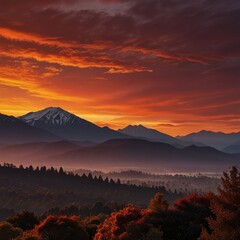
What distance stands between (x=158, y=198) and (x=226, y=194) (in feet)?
120

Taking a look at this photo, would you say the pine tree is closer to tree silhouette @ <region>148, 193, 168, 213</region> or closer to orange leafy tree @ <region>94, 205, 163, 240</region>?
orange leafy tree @ <region>94, 205, 163, 240</region>

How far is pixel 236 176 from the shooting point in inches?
2188

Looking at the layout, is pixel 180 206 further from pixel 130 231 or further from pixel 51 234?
pixel 51 234

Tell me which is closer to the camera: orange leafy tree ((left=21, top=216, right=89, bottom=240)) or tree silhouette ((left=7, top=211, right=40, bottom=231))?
orange leafy tree ((left=21, top=216, right=89, bottom=240))

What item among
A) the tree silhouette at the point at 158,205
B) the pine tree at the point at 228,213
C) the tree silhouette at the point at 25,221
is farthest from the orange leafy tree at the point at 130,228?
the tree silhouette at the point at 25,221

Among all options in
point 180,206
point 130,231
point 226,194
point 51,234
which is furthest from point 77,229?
point 226,194

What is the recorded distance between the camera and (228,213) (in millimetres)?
54125

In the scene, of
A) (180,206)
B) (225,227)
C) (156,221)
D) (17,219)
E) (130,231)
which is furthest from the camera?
(17,219)

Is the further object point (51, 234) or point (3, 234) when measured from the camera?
point (3, 234)

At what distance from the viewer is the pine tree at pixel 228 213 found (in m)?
53.4

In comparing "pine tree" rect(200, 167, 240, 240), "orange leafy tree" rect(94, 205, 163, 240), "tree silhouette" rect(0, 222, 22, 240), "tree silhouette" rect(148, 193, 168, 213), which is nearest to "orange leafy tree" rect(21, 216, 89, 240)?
"orange leafy tree" rect(94, 205, 163, 240)

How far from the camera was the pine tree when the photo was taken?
2101 inches

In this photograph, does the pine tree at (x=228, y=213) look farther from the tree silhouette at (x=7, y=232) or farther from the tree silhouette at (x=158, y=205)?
the tree silhouette at (x=7, y=232)

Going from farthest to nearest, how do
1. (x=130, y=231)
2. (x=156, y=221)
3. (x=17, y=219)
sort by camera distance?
(x=17, y=219) < (x=156, y=221) < (x=130, y=231)
